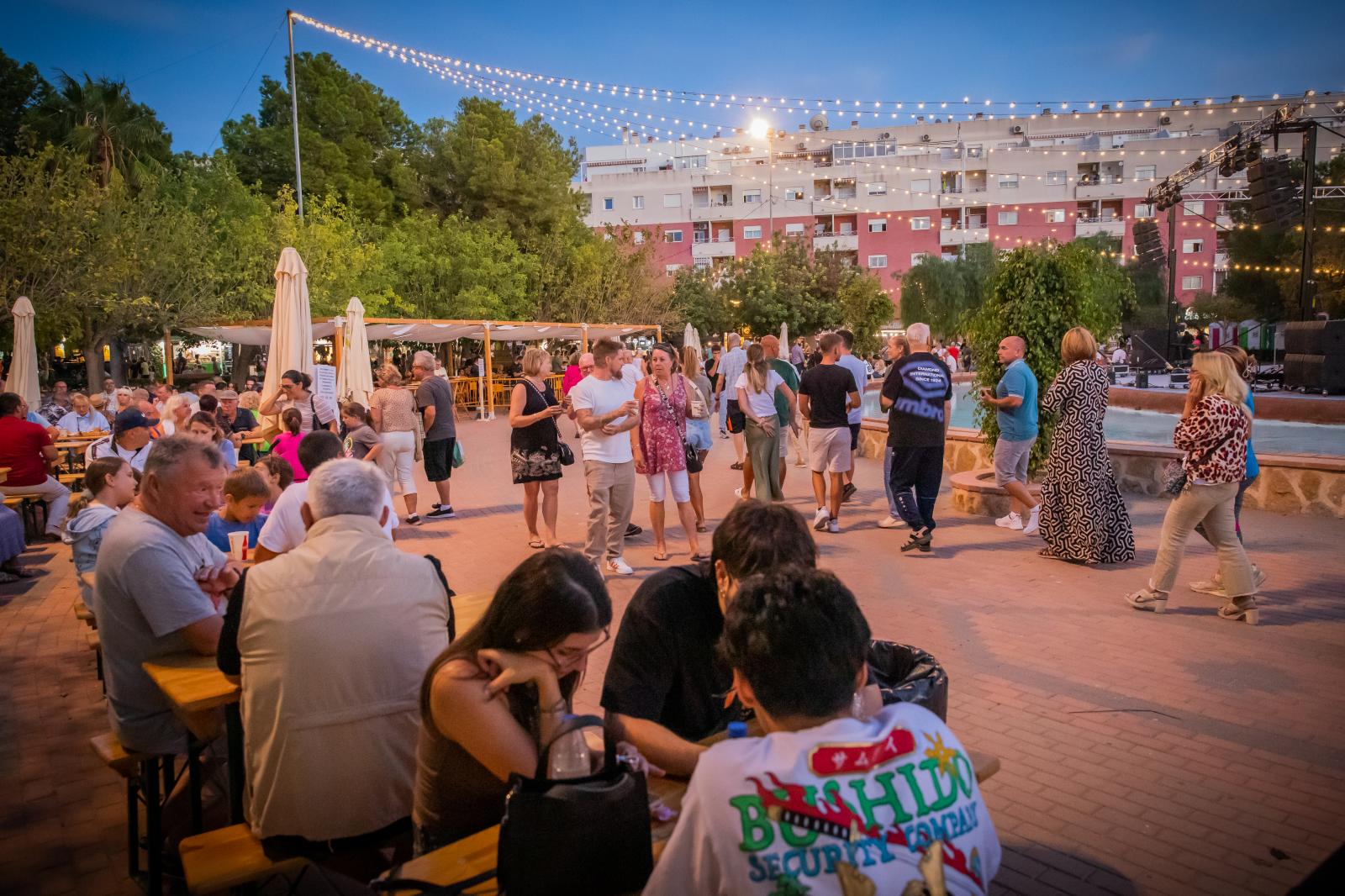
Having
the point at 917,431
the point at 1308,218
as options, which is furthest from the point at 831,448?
the point at 1308,218

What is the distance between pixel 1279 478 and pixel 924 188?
52720 mm

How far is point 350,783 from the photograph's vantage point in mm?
2486

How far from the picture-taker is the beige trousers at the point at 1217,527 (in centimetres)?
567

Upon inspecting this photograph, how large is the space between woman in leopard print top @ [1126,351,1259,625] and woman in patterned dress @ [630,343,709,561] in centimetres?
354

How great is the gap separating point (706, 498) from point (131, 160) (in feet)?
99.3

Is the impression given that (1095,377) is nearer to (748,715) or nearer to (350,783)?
(748,715)

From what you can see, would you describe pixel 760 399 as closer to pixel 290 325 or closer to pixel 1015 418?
pixel 1015 418

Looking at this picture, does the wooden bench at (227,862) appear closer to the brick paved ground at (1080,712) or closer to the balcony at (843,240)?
the brick paved ground at (1080,712)

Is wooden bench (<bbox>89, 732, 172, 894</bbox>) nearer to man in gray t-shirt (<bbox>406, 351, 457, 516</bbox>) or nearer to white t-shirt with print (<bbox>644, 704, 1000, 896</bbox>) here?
white t-shirt with print (<bbox>644, 704, 1000, 896</bbox>)

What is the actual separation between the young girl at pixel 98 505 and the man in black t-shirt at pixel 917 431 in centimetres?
563

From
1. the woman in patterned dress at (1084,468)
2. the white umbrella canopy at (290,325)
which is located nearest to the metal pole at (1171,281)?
the woman in patterned dress at (1084,468)

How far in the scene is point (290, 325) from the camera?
11312 millimetres

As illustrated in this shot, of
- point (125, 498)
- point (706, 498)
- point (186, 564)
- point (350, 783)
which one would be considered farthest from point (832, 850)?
point (706, 498)

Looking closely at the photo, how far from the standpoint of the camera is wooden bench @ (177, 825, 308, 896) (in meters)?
2.40
